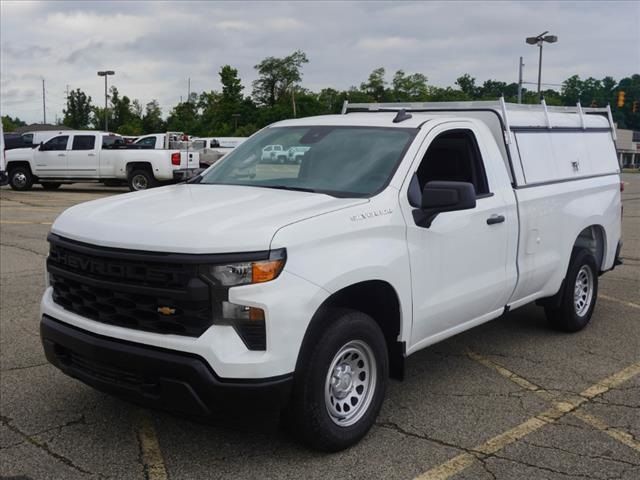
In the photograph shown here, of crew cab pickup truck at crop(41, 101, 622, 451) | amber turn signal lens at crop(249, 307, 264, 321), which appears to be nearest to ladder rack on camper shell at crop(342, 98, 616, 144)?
crew cab pickup truck at crop(41, 101, 622, 451)

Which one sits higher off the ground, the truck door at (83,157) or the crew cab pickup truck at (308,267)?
the truck door at (83,157)

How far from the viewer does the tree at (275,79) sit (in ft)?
286

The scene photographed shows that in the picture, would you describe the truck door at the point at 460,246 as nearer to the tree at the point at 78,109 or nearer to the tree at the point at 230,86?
the tree at the point at 230,86

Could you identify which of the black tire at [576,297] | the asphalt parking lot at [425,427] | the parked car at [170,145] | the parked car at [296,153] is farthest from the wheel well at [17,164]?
the black tire at [576,297]

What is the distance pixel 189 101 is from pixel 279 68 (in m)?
12.5

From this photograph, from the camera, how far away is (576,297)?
6.35 m

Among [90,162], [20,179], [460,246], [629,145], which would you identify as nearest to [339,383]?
[460,246]

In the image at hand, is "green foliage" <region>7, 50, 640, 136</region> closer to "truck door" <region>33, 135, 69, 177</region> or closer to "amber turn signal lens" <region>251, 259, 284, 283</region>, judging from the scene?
"truck door" <region>33, 135, 69, 177</region>

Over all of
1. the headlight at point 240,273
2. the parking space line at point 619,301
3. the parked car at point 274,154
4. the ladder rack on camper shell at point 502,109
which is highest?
the ladder rack on camper shell at point 502,109

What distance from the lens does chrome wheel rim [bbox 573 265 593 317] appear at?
20.9 ft

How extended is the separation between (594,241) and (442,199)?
322cm

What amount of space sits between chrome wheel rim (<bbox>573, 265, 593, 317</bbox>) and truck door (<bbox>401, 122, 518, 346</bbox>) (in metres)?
1.49

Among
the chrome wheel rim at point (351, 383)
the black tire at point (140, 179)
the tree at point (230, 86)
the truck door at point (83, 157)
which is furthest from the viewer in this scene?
the tree at point (230, 86)

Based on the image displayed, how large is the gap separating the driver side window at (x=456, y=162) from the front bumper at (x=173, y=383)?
2.22 metres
